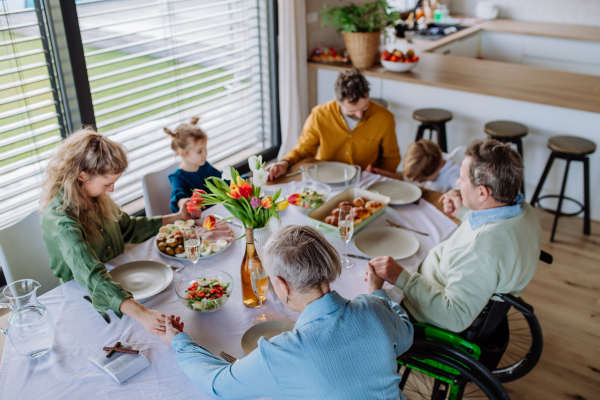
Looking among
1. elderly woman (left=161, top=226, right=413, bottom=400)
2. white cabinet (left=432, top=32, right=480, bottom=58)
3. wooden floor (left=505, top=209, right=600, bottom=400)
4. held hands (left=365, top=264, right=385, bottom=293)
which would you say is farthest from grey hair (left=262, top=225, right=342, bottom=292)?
white cabinet (left=432, top=32, right=480, bottom=58)

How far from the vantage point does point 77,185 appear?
179cm

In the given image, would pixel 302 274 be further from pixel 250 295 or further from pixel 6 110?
pixel 6 110

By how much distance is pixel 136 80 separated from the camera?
2.98m

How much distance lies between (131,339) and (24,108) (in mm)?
1579

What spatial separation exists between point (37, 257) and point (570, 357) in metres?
2.54

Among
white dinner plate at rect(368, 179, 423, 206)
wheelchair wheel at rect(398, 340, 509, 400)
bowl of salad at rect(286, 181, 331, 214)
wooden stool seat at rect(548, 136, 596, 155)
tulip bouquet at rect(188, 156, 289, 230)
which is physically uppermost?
tulip bouquet at rect(188, 156, 289, 230)

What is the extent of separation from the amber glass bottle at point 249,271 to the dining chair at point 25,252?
0.95 m

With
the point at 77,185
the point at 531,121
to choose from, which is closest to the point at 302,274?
the point at 77,185

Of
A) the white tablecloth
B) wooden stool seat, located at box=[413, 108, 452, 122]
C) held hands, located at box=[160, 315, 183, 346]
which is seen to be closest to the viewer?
the white tablecloth

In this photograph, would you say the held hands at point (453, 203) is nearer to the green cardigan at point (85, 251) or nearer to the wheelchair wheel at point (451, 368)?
the wheelchair wheel at point (451, 368)

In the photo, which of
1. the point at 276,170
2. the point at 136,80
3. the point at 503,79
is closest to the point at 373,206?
the point at 276,170

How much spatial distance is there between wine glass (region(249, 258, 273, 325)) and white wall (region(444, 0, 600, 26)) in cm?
548

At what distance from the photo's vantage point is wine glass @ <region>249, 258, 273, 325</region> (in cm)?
158

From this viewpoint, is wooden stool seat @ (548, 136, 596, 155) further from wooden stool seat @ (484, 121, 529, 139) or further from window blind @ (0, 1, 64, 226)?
window blind @ (0, 1, 64, 226)
